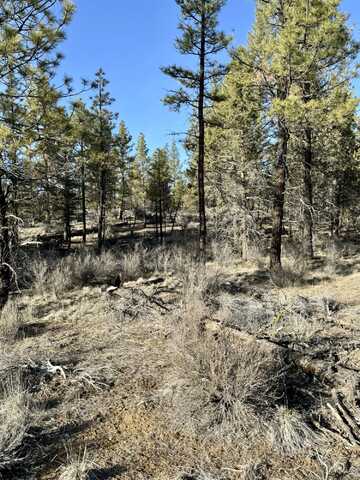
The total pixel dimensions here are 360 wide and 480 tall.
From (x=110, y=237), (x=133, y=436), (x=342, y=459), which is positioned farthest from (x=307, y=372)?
(x=110, y=237)

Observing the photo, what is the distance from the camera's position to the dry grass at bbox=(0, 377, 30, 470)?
121 inches

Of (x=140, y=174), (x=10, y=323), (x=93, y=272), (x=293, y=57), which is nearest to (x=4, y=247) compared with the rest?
(x=10, y=323)

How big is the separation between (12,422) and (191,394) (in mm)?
1749

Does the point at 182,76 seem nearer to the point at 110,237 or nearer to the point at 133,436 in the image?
the point at 133,436

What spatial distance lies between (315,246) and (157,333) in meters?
16.2

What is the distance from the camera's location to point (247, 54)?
34.9ft

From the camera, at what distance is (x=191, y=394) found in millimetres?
3785

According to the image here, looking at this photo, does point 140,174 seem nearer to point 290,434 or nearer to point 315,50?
point 315,50

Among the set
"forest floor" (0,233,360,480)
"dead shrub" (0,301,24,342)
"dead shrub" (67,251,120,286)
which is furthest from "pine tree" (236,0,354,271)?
"dead shrub" (0,301,24,342)

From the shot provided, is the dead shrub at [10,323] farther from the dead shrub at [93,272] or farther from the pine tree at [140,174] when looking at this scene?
the pine tree at [140,174]

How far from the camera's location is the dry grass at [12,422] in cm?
307

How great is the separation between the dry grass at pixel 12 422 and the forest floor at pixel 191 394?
0.13ft

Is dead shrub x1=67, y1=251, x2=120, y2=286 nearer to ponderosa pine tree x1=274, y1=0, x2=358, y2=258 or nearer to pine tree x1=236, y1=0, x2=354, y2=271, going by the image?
pine tree x1=236, y1=0, x2=354, y2=271

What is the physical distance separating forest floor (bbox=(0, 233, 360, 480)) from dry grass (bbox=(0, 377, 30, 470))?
0.04 m
